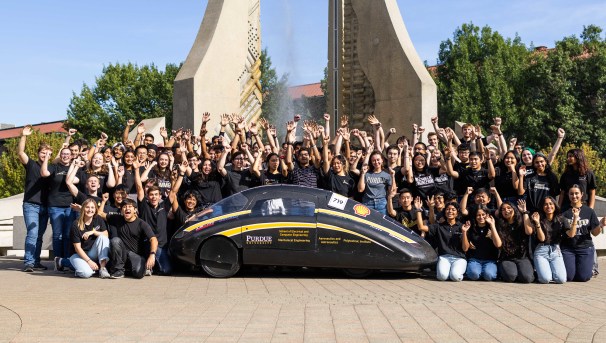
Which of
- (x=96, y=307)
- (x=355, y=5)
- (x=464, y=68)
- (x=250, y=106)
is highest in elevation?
(x=464, y=68)

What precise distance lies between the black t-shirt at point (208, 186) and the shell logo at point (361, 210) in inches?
87.9

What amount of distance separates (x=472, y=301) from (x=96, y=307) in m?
3.80

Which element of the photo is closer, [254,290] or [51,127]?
[254,290]

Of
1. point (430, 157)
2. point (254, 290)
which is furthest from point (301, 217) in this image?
point (430, 157)

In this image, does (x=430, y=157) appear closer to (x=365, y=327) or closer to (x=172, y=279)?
(x=172, y=279)

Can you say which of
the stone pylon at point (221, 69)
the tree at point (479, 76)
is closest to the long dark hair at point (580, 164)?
the stone pylon at point (221, 69)

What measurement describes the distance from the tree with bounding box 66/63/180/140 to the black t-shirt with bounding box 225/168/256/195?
39.2 m

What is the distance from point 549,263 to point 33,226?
7.38 metres

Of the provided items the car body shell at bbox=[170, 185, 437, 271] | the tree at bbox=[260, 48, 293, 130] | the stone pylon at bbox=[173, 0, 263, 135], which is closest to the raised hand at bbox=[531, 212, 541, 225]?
the car body shell at bbox=[170, 185, 437, 271]

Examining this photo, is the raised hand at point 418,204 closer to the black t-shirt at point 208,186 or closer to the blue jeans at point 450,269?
the blue jeans at point 450,269

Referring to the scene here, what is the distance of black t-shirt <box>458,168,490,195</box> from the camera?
10797 mm

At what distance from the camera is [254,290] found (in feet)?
27.9

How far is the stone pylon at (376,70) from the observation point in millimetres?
16672

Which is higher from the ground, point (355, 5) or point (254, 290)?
point (355, 5)
